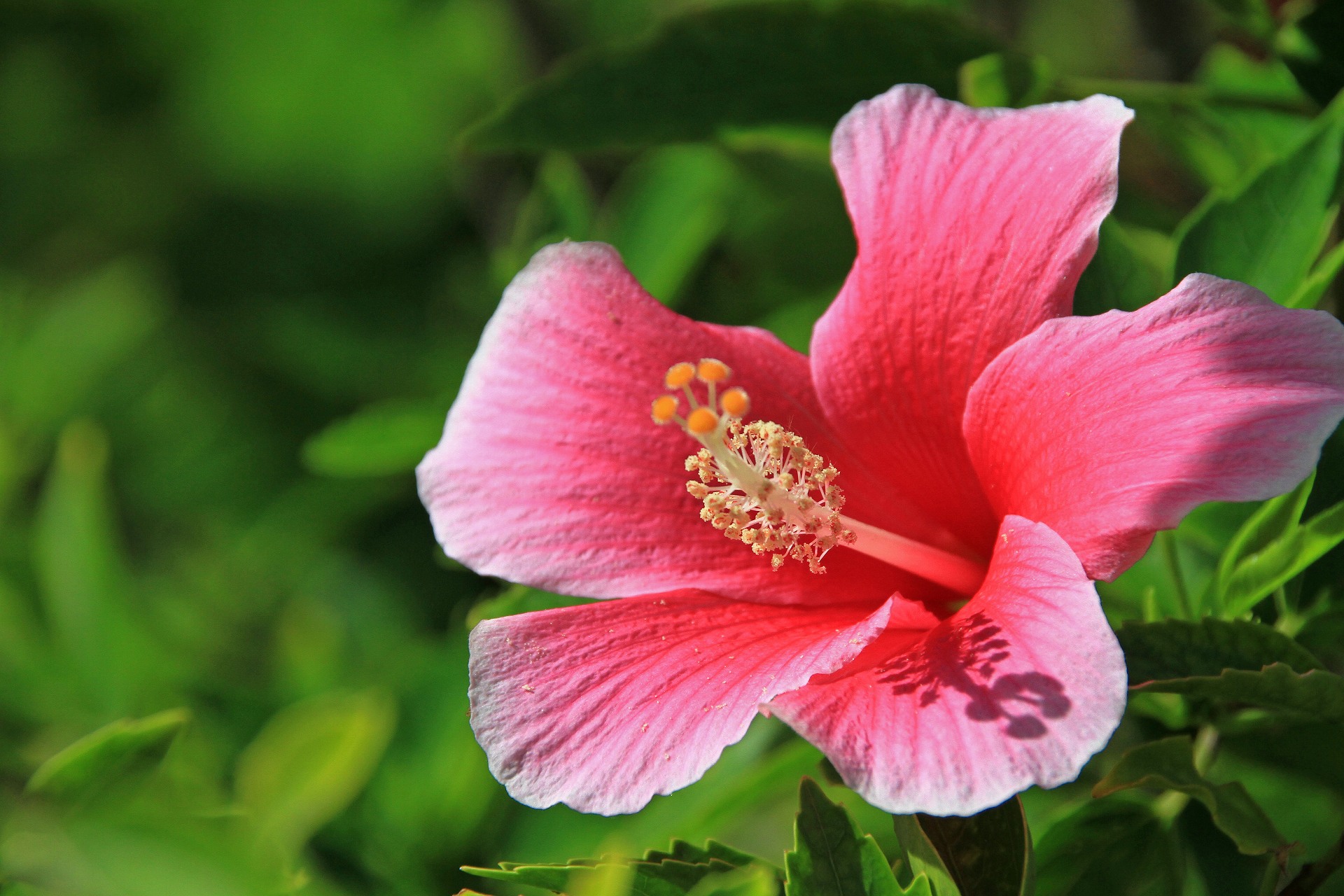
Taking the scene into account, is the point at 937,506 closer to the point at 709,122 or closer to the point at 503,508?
the point at 503,508

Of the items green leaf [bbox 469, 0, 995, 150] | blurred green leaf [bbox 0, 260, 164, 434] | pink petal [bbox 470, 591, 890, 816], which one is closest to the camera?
pink petal [bbox 470, 591, 890, 816]

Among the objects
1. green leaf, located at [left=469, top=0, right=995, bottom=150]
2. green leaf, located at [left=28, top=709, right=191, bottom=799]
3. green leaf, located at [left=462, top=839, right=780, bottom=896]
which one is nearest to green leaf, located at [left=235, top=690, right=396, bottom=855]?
green leaf, located at [left=28, top=709, right=191, bottom=799]

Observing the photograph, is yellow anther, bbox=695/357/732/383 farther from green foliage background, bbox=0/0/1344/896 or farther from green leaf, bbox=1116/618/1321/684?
green leaf, bbox=1116/618/1321/684

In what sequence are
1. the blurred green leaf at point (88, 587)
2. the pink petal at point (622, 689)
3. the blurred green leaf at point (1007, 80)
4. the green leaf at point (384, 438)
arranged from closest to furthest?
the pink petal at point (622, 689), the blurred green leaf at point (1007, 80), the green leaf at point (384, 438), the blurred green leaf at point (88, 587)

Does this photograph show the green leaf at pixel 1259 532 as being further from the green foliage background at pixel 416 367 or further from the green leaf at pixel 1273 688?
the green leaf at pixel 1273 688

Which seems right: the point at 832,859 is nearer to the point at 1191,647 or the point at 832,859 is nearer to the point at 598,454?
the point at 1191,647

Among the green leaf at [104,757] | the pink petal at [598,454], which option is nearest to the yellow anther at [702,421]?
the pink petal at [598,454]

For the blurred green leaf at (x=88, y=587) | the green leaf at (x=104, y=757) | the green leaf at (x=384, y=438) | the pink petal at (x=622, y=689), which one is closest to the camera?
the pink petal at (x=622, y=689)
